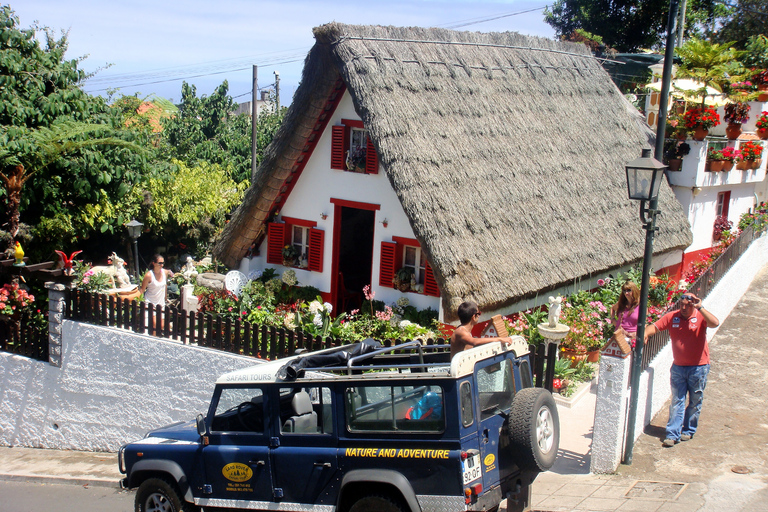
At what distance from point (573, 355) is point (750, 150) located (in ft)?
33.4

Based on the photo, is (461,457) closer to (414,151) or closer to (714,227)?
(414,151)

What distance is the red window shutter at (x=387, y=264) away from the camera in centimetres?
1226

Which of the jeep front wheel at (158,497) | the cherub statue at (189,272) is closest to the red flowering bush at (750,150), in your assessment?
the cherub statue at (189,272)

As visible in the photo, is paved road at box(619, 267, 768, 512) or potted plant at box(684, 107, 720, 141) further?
potted plant at box(684, 107, 720, 141)

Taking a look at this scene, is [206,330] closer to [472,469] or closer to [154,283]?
[154,283]

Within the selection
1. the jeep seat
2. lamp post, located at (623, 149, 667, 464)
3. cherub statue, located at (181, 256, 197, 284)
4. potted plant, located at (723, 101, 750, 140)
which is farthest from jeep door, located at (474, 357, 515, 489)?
potted plant, located at (723, 101, 750, 140)

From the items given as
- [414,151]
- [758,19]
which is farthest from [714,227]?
[758,19]

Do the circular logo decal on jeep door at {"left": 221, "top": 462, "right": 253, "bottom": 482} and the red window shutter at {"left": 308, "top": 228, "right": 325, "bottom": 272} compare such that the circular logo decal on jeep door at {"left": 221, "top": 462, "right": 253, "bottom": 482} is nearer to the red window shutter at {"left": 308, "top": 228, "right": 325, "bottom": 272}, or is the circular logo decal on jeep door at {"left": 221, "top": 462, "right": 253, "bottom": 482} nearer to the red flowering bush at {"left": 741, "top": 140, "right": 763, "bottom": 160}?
the red window shutter at {"left": 308, "top": 228, "right": 325, "bottom": 272}

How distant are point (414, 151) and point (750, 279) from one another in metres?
8.89

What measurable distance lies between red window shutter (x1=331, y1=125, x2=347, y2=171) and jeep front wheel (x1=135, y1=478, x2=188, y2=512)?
7197 mm

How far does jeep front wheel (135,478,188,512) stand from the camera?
6766 millimetres

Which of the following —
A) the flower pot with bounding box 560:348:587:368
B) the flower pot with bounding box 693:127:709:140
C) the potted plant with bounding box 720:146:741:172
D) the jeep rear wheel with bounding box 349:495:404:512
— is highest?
the flower pot with bounding box 693:127:709:140

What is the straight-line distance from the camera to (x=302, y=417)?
6176 mm

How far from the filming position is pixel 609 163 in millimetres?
15844
